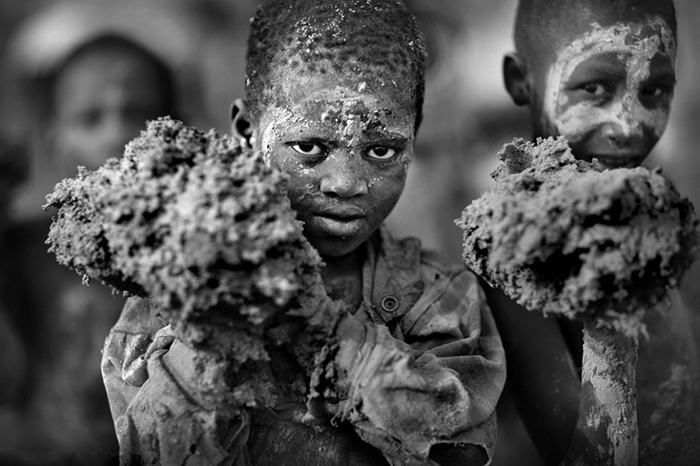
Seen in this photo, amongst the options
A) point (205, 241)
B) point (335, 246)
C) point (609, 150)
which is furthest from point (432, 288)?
point (205, 241)

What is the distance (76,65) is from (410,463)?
1461 mm

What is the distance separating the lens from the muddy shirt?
41.6 inches

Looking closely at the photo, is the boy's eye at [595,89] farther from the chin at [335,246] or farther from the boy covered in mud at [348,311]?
the chin at [335,246]

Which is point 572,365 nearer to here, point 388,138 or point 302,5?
point 388,138

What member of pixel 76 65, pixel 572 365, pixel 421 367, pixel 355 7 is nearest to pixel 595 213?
pixel 421 367

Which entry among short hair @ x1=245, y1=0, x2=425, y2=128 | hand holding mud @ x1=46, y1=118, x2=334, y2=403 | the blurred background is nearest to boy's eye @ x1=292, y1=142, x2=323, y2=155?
short hair @ x1=245, y1=0, x2=425, y2=128

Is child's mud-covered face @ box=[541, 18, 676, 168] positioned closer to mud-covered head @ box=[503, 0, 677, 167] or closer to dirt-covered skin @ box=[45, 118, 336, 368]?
mud-covered head @ box=[503, 0, 677, 167]

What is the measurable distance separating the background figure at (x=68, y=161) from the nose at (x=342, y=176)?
0.90 meters

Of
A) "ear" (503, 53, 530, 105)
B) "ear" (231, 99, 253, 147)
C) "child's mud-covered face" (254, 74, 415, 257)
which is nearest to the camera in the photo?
"child's mud-covered face" (254, 74, 415, 257)

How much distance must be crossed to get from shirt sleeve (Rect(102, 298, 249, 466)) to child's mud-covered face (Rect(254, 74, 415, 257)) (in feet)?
1.02

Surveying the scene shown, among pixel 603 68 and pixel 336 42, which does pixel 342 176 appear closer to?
pixel 336 42

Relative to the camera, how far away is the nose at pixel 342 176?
122 centimetres

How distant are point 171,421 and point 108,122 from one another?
112cm

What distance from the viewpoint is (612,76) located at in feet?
4.81
